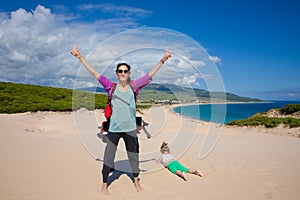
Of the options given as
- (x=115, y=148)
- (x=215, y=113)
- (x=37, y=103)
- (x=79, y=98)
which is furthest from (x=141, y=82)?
(x=37, y=103)

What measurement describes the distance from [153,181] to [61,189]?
2121 mm

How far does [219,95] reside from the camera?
825 centimetres

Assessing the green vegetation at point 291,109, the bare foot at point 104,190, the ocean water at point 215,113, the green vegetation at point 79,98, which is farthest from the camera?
the green vegetation at point 291,109

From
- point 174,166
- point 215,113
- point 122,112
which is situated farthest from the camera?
point 215,113

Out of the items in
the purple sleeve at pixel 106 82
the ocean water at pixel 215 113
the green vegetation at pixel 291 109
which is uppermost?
the purple sleeve at pixel 106 82

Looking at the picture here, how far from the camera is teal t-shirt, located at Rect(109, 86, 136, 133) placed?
4957mm

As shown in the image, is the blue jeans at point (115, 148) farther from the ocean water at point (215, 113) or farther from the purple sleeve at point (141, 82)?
the ocean water at point (215, 113)

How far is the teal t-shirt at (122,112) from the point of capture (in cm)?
496

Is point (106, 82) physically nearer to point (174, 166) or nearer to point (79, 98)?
point (174, 166)

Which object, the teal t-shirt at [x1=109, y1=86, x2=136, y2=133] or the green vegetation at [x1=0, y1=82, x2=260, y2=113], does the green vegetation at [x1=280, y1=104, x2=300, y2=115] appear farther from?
the teal t-shirt at [x1=109, y1=86, x2=136, y2=133]

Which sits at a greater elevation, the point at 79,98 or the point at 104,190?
the point at 79,98

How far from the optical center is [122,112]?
4957 millimetres

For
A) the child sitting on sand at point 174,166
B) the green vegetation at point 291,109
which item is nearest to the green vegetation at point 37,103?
the child sitting on sand at point 174,166

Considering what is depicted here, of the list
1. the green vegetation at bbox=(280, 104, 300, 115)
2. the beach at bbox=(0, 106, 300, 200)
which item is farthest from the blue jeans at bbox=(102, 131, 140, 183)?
the green vegetation at bbox=(280, 104, 300, 115)
